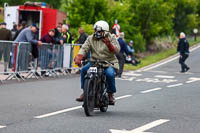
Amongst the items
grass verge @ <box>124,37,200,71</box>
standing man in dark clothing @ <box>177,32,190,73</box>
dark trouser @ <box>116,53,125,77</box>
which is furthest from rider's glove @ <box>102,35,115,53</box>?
standing man in dark clothing @ <box>177,32,190,73</box>

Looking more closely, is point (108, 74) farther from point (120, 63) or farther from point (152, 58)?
point (152, 58)

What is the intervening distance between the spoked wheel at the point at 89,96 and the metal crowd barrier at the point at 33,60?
7.53 meters

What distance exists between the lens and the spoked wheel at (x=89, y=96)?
29.4 ft

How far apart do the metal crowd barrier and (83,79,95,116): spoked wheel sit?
7.53 meters

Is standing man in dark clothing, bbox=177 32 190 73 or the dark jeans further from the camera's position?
standing man in dark clothing, bbox=177 32 190 73

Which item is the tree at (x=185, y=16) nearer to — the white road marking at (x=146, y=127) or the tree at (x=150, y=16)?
the tree at (x=150, y=16)

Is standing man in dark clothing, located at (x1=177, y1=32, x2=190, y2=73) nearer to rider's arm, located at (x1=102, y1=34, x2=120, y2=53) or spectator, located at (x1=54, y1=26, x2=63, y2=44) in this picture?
spectator, located at (x1=54, y1=26, x2=63, y2=44)

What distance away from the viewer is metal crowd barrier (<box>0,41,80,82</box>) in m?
16.4

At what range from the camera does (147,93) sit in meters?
14.6

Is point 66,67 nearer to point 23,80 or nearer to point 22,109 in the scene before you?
point 23,80

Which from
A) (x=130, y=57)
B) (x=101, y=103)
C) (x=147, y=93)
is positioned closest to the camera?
(x=101, y=103)

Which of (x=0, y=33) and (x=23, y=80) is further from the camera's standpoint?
(x=0, y=33)

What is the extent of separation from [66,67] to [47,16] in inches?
353

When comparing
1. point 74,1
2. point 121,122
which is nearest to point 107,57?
point 121,122
